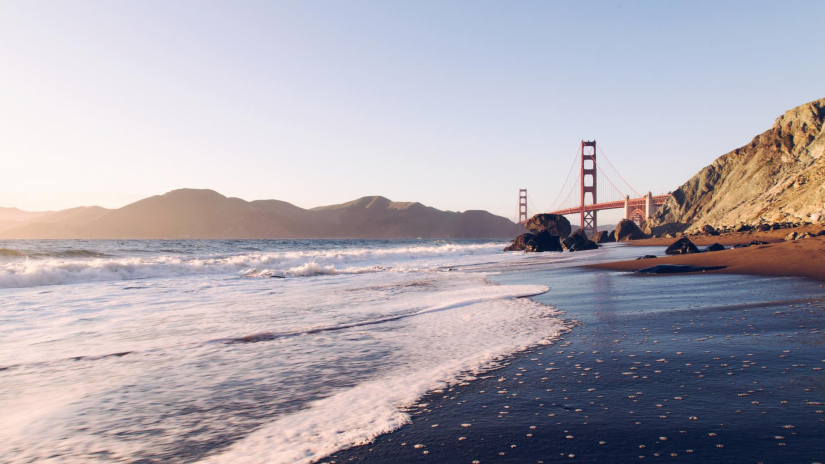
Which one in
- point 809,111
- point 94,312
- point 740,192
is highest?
point 809,111

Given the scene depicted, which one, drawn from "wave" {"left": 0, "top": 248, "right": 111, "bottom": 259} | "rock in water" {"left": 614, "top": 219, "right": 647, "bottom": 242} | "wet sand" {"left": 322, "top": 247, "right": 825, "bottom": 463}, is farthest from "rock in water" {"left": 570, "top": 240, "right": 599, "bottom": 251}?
"wave" {"left": 0, "top": 248, "right": 111, "bottom": 259}

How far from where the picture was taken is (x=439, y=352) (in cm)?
435

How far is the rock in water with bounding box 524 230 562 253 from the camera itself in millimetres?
35812

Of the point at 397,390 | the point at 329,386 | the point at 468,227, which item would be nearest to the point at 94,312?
the point at 329,386

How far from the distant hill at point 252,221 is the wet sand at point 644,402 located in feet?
471

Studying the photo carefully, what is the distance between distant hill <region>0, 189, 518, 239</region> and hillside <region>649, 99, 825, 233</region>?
117 meters

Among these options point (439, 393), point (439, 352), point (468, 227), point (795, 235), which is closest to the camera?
point (439, 393)

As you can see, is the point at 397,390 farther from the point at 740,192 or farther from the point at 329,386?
the point at 740,192

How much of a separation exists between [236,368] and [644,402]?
3.24 metres

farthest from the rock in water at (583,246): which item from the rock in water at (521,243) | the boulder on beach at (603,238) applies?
the boulder on beach at (603,238)

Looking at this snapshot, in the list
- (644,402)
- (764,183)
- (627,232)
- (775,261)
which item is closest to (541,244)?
(627,232)

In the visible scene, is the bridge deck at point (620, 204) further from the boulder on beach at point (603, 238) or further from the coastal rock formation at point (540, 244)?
the coastal rock formation at point (540, 244)

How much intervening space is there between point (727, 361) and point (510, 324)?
8.02ft

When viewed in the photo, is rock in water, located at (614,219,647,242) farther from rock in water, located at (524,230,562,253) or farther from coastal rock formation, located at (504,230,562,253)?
rock in water, located at (524,230,562,253)
